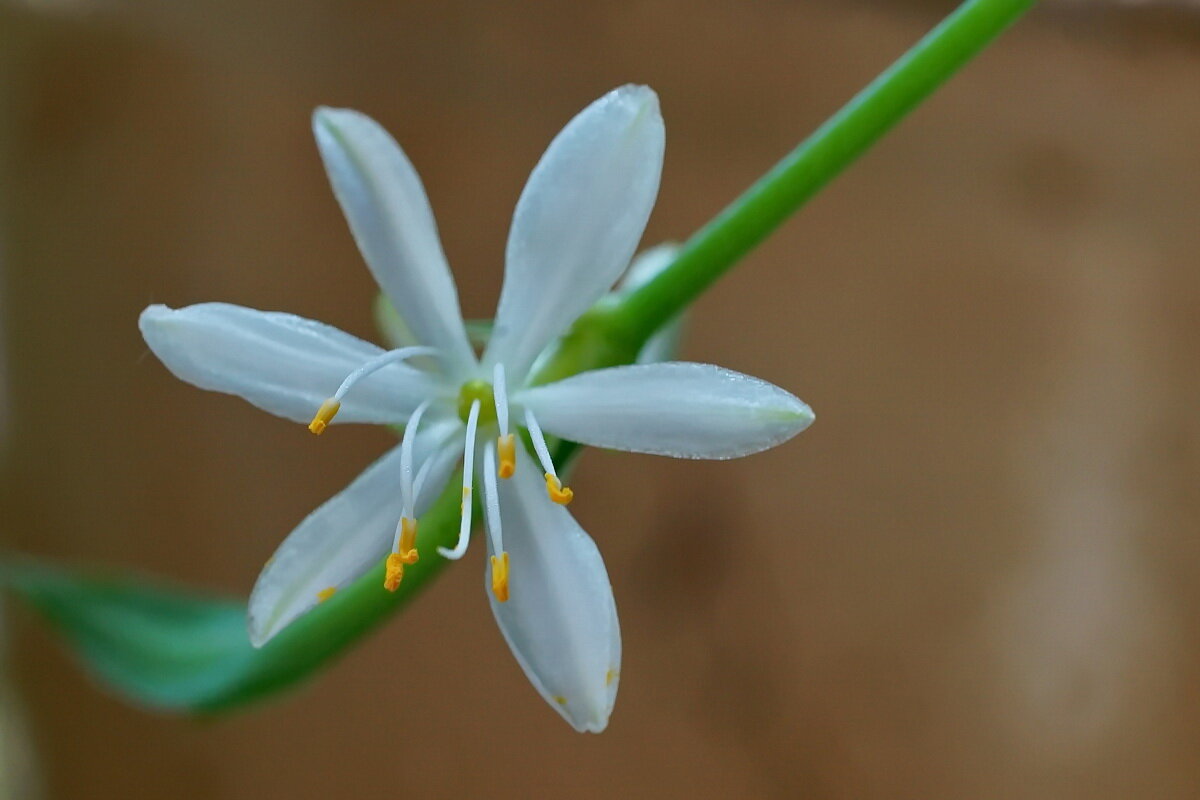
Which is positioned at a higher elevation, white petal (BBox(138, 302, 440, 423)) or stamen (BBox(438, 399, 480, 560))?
white petal (BBox(138, 302, 440, 423))

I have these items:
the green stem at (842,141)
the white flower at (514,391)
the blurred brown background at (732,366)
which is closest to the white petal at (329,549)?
the white flower at (514,391)

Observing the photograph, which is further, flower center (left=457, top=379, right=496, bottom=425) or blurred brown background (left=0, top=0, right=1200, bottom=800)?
blurred brown background (left=0, top=0, right=1200, bottom=800)

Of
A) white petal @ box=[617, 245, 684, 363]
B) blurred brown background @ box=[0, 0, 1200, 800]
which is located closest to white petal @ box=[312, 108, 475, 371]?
white petal @ box=[617, 245, 684, 363]

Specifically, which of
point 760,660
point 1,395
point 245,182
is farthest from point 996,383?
point 1,395

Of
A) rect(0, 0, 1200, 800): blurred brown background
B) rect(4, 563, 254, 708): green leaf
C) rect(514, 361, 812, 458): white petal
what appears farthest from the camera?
rect(0, 0, 1200, 800): blurred brown background

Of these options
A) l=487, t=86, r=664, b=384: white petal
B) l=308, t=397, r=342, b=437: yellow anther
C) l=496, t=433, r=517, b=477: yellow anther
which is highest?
l=487, t=86, r=664, b=384: white petal

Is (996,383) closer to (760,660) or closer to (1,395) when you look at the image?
(760,660)

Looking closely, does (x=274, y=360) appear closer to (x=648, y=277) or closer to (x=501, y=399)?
(x=501, y=399)

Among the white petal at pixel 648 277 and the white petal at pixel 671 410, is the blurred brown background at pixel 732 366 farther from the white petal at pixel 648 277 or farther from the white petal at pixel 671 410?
the white petal at pixel 671 410

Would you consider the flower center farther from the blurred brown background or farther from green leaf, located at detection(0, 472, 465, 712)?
the blurred brown background
